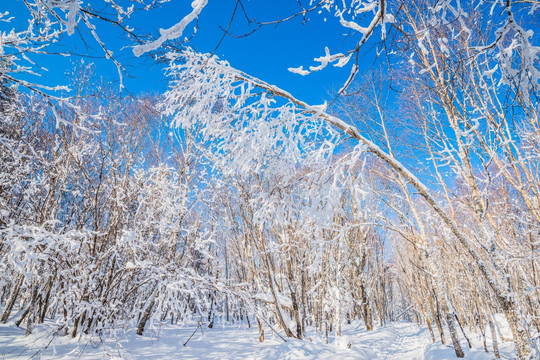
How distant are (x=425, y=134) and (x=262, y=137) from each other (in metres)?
4.76

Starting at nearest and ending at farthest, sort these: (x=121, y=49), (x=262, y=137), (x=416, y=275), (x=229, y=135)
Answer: (x=121, y=49)
(x=262, y=137)
(x=229, y=135)
(x=416, y=275)

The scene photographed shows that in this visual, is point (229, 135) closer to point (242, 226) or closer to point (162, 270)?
point (162, 270)

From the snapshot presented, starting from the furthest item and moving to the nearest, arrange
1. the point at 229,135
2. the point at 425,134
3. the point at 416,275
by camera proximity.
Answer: the point at 416,275
the point at 425,134
the point at 229,135

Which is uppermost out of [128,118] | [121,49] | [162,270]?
[128,118]

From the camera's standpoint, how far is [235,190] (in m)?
7.46

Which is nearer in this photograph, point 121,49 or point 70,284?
point 121,49

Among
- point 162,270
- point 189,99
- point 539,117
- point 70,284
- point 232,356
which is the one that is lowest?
point 232,356

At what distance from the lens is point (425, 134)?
18.8ft

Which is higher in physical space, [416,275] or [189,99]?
[189,99]

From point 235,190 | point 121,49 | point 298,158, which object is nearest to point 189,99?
point 121,49

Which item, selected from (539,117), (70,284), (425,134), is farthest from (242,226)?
(539,117)

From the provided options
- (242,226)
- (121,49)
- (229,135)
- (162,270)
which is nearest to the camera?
(121,49)

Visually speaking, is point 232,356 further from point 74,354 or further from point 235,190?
point 235,190

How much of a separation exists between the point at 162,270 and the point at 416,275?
31.8ft
